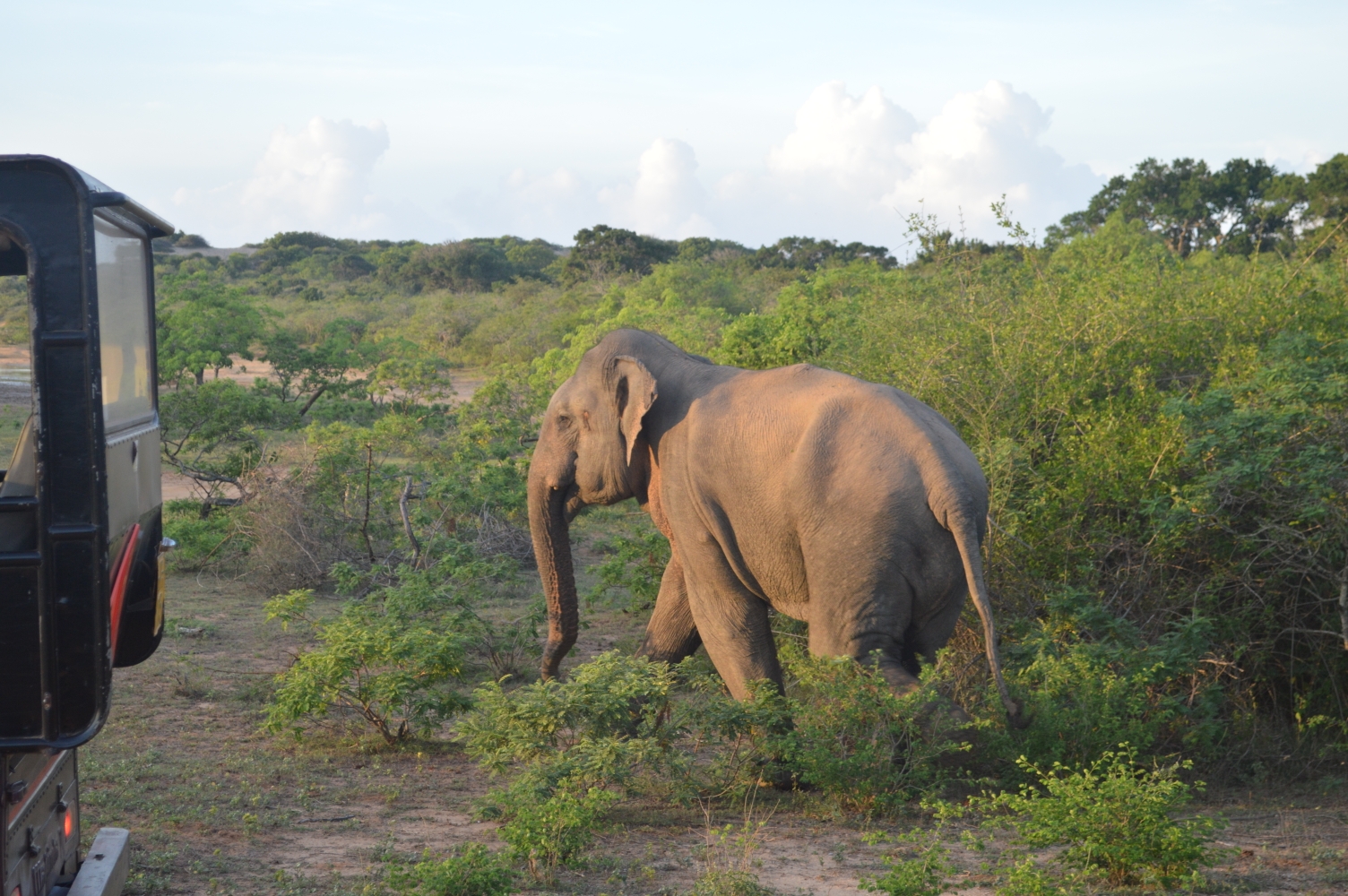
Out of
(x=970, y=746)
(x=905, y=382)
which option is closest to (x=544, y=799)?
(x=970, y=746)

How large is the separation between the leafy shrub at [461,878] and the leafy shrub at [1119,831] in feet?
5.73

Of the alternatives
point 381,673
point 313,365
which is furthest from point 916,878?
A: point 313,365

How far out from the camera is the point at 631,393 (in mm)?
6402

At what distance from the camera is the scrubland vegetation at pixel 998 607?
493 centimetres

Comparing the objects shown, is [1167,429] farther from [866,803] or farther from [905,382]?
[866,803]

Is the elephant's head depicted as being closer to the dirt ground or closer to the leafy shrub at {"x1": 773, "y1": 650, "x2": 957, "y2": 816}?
the dirt ground

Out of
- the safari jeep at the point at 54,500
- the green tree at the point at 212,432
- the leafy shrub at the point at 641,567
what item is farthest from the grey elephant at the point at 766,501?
the green tree at the point at 212,432

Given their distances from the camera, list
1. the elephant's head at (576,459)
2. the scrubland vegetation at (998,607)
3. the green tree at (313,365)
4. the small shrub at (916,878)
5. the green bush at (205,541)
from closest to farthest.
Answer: the small shrub at (916,878) → the scrubland vegetation at (998,607) → the elephant's head at (576,459) → the green bush at (205,541) → the green tree at (313,365)

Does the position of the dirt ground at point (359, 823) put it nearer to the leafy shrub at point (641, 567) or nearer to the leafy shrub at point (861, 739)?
the leafy shrub at point (861, 739)

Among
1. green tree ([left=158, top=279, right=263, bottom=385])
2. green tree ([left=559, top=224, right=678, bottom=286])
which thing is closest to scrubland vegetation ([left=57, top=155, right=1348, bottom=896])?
green tree ([left=158, top=279, right=263, bottom=385])

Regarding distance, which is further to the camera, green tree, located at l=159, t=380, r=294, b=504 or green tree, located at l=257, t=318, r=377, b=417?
green tree, located at l=257, t=318, r=377, b=417

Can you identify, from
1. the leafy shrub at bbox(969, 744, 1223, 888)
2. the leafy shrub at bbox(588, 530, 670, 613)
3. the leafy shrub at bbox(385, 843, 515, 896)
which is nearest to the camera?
the leafy shrub at bbox(385, 843, 515, 896)

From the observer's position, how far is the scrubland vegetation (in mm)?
4926

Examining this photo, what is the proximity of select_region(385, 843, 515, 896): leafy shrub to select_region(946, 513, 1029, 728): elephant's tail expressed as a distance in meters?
2.17
